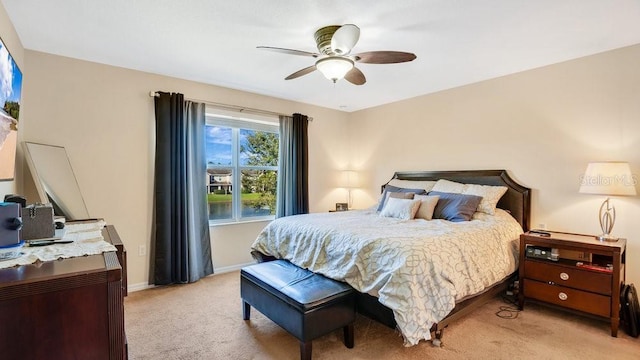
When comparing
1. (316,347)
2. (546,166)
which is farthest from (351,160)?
(316,347)

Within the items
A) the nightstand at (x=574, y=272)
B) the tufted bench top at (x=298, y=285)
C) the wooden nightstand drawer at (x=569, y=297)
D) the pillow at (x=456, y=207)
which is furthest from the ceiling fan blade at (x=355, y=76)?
the wooden nightstand drawer at (x=569, y=297)

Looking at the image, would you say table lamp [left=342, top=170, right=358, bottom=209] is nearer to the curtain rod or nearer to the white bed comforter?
the curtain rod

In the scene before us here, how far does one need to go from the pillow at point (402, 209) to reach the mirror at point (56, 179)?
3.02m

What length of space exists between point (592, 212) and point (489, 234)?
110 centimetres

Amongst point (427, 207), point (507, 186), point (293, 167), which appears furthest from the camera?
point (293, 167)

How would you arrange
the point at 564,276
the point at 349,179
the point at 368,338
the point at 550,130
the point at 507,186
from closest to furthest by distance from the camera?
the point at 368,338 < the point at 564,276 < the point at 550,130 < the point at 507,186 < the point at 349,179

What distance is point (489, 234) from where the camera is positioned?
2.65 meters

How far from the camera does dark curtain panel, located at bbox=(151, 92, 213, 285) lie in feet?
10.9

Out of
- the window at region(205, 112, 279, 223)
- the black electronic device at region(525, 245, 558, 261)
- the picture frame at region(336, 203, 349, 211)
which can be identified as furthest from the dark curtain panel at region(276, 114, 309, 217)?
the black electronic device at region(525, 245, 558, 261)

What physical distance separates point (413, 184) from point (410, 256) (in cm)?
221

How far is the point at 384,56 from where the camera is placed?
A: 2225mm

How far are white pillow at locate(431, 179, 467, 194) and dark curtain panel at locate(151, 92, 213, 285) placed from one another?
113 inches

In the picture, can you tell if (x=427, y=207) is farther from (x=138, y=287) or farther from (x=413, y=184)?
(x=138, y=287)

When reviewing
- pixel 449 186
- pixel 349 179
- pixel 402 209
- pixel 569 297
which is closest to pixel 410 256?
pixel 402 209
